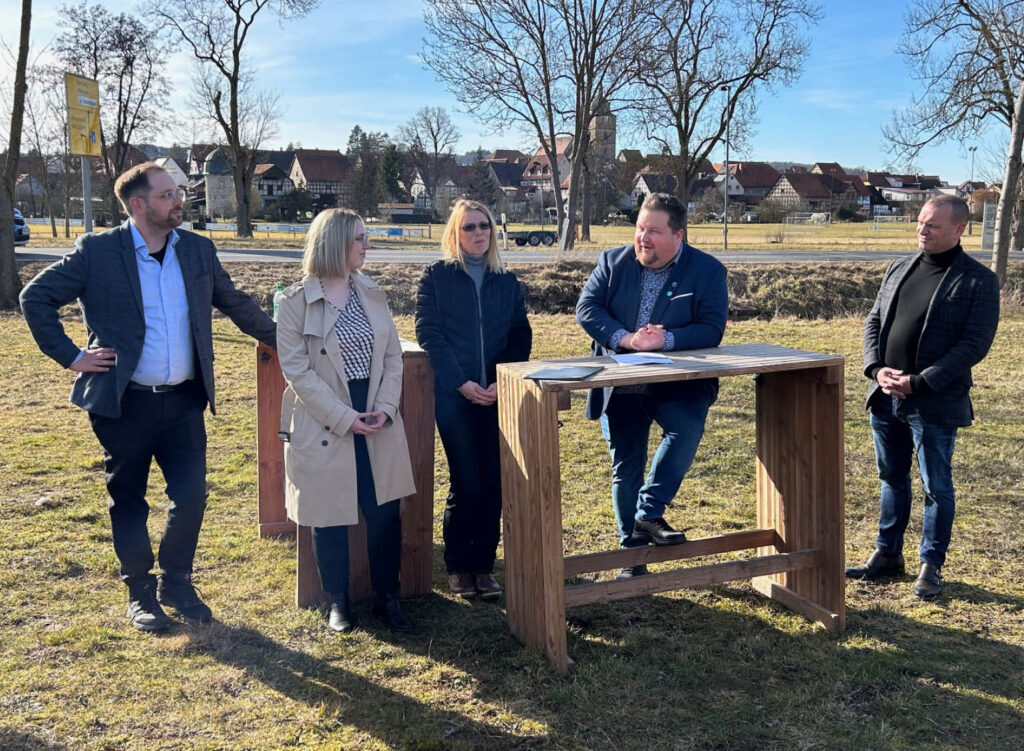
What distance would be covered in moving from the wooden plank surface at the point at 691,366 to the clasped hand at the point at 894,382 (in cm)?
61

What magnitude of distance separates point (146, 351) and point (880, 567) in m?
3.73

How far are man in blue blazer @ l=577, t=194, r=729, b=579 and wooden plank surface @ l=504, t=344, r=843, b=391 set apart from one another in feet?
0.58

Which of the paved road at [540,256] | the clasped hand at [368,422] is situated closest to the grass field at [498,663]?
the clasped hand at [368,422]

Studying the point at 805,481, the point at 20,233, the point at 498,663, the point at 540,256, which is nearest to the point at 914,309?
the point at 805,481

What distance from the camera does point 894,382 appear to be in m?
4.41

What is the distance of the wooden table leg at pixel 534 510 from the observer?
3625mm

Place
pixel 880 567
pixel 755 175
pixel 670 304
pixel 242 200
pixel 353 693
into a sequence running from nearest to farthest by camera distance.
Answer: pixel 353 693
pixel 670 304
pixel 880 567
pixel 242 200
pixel 755 175

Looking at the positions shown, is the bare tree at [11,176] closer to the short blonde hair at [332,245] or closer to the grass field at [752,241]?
the short blonde hair at [332,245]

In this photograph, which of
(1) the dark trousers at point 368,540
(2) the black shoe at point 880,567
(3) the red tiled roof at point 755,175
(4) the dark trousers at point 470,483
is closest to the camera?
(1) the dark trousers at point 368,540

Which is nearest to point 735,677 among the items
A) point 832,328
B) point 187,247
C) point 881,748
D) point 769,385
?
point 881,748

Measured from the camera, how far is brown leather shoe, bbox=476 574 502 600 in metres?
4.46

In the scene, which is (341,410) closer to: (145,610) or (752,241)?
(145,610)

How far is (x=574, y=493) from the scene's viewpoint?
602cm

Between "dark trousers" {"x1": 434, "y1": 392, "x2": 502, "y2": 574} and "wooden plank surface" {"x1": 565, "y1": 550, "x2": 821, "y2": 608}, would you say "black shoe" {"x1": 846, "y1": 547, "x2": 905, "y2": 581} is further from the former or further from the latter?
"dark trousers" {"x1": 434, "y1": 392, "x2": 502, "y2": 574}
